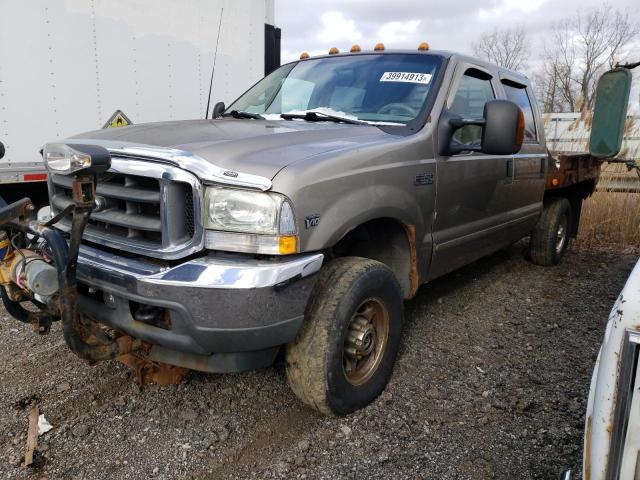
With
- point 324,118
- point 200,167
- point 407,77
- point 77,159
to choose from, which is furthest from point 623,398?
point 407,77

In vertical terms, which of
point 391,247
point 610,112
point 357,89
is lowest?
point 391,247

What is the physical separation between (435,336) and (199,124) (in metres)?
2.19

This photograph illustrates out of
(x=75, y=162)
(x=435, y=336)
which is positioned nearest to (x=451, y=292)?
(x=435, y=336)

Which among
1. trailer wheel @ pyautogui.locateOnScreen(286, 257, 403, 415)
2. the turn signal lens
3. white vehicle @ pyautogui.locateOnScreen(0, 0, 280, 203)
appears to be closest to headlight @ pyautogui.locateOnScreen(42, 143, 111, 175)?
the turn signal lens

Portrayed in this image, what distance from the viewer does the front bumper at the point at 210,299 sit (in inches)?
83.1

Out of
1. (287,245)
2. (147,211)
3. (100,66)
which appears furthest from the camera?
(100,66)

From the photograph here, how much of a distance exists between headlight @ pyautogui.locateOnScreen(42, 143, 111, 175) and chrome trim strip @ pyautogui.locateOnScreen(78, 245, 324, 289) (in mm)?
470

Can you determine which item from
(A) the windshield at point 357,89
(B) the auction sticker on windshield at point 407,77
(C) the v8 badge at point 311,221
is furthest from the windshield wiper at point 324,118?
(C) the v8 badge at point 311,221

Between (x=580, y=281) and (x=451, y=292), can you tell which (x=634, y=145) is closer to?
(x=580, y=281)

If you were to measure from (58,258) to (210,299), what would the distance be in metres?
0.66

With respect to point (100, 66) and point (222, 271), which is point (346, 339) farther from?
point (100, 66)

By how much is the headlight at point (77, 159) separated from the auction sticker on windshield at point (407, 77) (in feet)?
6.67

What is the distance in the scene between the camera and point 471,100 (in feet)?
12.5

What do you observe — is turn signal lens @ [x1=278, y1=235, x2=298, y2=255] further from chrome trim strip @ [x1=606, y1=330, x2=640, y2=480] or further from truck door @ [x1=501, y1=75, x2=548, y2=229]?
truck door @ [x1=501, y1=75, x2=548, y2=229]
